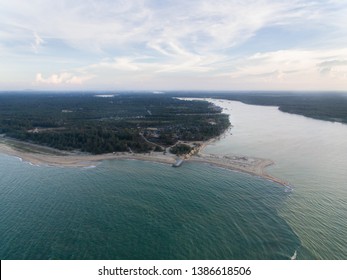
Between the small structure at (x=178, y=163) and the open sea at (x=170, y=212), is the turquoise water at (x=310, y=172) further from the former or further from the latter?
the small structure at (x=178, y=163)

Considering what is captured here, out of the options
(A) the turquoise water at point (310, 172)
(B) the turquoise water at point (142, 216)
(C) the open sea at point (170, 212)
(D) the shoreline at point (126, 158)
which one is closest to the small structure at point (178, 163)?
(D) the shoreline at point (126, 158)

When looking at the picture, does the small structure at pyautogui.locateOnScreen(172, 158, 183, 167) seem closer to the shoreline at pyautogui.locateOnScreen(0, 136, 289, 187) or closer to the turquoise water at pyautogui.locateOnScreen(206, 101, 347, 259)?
the shoreline at pyautogui.locateOnScreen(0, 136, 289, 187)

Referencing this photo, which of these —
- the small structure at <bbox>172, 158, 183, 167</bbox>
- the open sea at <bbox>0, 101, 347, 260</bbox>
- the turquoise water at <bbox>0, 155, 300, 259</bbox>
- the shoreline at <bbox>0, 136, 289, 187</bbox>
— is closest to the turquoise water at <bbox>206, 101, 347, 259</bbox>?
the open sea at <bbox>0, 101, 347, 260</bbox>

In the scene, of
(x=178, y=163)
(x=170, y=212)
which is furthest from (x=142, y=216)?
(x=178, y=163)

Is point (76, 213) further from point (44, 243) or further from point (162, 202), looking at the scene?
point (162, 202)

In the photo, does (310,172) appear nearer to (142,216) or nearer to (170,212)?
(170,212)

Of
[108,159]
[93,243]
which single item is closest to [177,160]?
[108,159]
